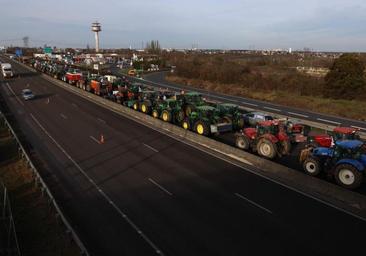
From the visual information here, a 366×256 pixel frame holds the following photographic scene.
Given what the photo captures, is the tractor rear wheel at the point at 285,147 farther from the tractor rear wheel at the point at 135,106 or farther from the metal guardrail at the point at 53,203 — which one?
the tractor rear wheel at the point at 135,106

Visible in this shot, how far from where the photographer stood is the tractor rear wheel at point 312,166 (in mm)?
18188

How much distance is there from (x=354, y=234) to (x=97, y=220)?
10.1 m

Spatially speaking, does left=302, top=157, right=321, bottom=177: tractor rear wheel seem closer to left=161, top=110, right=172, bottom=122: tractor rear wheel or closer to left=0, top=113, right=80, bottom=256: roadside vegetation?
left=0, top=113, right=80, bottom=256: roadside vegetation

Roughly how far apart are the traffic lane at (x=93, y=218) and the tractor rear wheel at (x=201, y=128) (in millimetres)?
10774

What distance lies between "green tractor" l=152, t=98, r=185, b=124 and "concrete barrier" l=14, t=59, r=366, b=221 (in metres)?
1.14

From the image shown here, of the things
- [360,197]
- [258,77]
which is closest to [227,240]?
[360,197]

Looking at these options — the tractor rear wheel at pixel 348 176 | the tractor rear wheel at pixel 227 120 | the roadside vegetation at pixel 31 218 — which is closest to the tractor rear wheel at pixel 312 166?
the tractor rear wheel at pixel 348 176

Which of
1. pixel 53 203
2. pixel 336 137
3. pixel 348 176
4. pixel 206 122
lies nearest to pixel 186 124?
pixel 206 122

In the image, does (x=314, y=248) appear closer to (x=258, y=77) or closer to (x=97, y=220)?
(x=97, y=220)

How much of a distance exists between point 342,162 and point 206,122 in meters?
12.3

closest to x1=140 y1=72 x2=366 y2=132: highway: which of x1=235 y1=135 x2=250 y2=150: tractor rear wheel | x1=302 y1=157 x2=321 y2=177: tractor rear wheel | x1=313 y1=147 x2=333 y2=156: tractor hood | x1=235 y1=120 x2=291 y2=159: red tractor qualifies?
x1=235 y1=120 x2=291 y2=159: red tractor

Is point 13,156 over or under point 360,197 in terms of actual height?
under

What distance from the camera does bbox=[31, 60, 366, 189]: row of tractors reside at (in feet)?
55.7

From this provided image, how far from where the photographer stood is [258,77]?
63.2 metres
